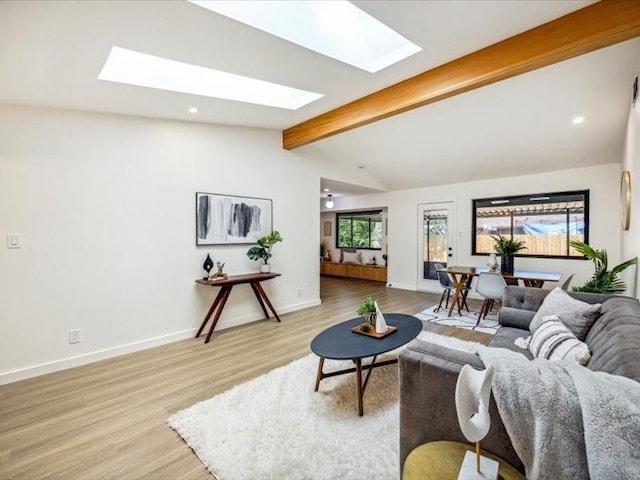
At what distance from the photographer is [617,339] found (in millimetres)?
1439

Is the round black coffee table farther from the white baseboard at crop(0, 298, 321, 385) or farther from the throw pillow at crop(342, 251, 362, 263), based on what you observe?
the throw pillow at crop(342, 251, 362, 263)

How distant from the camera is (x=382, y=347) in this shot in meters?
2.25

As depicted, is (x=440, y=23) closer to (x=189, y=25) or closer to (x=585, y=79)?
(x=189, y=25)

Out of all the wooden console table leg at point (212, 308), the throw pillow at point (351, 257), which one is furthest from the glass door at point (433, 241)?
the wooden console table leg at point (212, 308)

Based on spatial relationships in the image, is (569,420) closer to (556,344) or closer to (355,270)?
(556,344)

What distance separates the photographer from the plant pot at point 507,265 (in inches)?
179

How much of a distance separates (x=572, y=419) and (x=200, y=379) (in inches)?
103

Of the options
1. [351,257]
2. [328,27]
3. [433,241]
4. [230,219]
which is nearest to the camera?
[328,27]

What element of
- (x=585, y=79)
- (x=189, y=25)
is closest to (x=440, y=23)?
(x=189, y=25)

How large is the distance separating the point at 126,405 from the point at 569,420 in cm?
273

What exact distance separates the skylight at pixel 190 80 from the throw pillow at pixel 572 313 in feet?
9.58

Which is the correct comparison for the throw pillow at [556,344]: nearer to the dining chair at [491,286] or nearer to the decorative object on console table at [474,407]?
the decorative object on console table at [474,407]

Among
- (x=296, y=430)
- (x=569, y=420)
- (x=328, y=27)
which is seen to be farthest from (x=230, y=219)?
(x=569, y=420)

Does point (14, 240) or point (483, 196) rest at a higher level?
point (483, 196)
